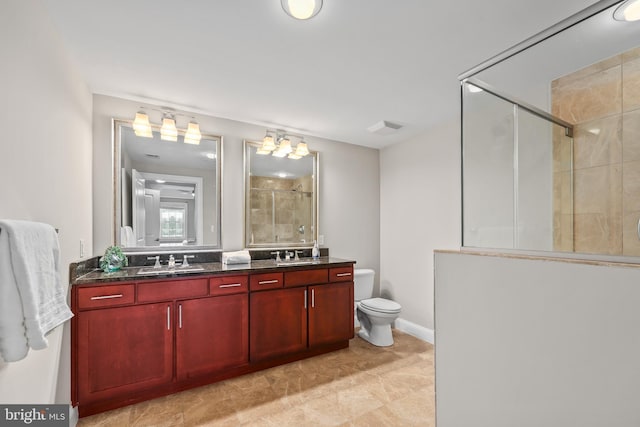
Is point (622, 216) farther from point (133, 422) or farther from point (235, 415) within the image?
point (133, 422)

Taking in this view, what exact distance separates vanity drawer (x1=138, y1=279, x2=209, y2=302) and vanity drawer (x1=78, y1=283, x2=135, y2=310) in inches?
2.5

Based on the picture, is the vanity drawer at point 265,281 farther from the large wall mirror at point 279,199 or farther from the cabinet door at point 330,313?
the large wall mirror at point 279,199

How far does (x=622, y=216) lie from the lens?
4.10ft

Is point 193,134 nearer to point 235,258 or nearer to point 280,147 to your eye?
point 280,147

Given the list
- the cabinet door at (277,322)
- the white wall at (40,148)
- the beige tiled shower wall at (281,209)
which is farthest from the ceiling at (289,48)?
the cabinet door at (277,322)

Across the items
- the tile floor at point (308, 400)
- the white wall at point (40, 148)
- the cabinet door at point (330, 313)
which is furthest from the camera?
the cabinet door at point (330, 313)

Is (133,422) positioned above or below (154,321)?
below

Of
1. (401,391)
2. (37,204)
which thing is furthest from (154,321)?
(401,391)

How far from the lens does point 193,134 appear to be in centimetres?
256

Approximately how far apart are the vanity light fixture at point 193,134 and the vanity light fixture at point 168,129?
10 centimetres

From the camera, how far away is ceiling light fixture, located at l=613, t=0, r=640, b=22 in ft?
3.46

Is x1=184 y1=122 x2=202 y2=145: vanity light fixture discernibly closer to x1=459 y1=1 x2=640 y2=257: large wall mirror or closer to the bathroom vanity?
the bathroom vanity

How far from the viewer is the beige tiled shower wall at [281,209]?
9.68ft

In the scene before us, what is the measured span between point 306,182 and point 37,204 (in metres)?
2.34
